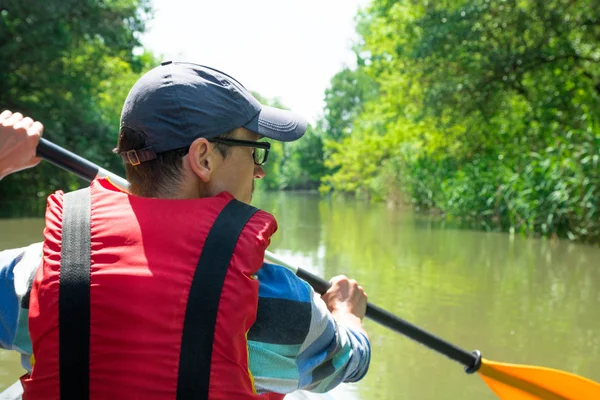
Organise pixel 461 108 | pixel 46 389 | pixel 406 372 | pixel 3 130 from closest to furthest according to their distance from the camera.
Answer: pixel 46 389 < pixel 3 130 < pixel 406 372 < pixel 461 108

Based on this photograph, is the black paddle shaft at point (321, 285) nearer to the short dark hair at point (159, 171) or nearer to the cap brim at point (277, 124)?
the cap brim at point (277, 124)

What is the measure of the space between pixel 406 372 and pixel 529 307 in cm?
184

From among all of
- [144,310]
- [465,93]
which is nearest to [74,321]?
[144,310]

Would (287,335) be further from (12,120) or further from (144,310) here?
(12,120)

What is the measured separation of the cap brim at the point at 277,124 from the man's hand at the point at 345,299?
39 cm

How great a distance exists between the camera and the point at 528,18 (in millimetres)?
11031

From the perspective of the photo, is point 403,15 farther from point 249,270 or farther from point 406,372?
point 249,270

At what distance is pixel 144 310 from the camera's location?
3.41ft

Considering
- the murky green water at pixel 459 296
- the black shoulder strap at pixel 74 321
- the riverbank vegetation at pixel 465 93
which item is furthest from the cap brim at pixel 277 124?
the riverbank vegetation at pixel 465 93

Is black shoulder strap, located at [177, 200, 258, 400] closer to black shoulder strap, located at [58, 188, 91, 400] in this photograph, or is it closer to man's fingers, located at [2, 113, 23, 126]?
black shoulder strap, located at [58, 188, 91, 400]

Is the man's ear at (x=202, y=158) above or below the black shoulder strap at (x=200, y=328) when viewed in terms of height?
above

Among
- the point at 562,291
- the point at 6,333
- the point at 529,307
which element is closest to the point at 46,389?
the point at 6,333

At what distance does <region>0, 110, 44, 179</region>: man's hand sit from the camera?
134 cm

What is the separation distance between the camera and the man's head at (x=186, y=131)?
1.17 metres
